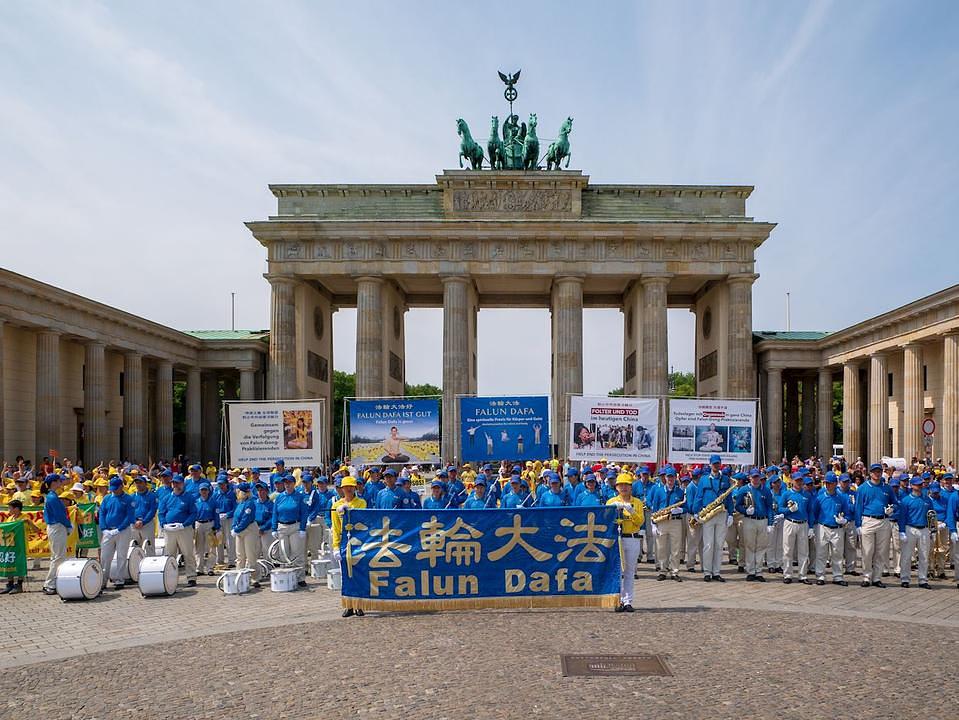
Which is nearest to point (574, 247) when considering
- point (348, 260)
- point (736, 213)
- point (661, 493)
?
point (736, 213)

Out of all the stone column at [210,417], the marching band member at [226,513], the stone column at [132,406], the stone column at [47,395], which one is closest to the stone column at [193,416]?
the stone column at [210,417]

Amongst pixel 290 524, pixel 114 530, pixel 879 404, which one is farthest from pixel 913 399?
pixel 114 530

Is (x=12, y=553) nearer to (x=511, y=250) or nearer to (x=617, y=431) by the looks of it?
(x=617, y=431)

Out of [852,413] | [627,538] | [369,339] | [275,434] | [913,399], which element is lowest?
[627,538]

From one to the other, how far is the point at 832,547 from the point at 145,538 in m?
12.7

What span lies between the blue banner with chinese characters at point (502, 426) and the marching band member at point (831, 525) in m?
9.62

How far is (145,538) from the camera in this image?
14.9 meters

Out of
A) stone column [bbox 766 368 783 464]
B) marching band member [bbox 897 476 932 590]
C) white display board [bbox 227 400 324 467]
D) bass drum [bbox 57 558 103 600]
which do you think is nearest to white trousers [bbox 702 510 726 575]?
marching band member [bbox 897 476 932 590]

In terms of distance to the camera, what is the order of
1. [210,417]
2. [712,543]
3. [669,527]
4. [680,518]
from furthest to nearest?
[210,417], [680,518], [669,527], [712,543]

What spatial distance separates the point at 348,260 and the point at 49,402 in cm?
1766

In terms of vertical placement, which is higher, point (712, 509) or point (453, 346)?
point (453, 346)

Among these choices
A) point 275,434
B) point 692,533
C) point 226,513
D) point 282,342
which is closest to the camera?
point 692,533

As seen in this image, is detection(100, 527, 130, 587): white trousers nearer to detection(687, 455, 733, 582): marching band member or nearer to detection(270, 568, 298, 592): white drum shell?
detection(270, 568, 298, 592): white drum shell

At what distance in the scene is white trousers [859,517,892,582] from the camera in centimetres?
1368
